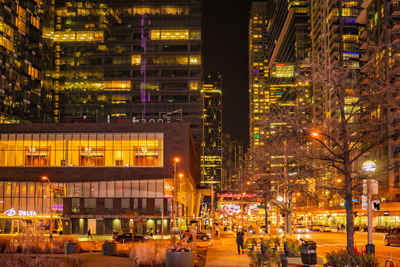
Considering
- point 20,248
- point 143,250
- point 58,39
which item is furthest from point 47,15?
point 143,250

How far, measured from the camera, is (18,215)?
250 feet

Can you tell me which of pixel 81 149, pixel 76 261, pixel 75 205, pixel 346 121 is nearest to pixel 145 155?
pixel 81 149

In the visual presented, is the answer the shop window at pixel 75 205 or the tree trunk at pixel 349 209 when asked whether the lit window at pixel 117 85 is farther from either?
the tree trunk at pixel 349 209

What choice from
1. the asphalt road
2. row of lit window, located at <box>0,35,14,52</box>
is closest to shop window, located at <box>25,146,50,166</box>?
row of lit window, located at <box>0,35,14,52</box>

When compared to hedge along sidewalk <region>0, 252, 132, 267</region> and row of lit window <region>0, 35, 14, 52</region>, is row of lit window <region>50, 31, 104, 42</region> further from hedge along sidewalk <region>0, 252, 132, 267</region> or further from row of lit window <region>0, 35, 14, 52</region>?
hedge along sidewalk <region>0, 252, 132, 267</region>

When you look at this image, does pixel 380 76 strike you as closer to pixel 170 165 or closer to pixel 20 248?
pixel 20 248

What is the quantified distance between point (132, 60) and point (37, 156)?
203 feet

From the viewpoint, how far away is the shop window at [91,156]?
3248 inches

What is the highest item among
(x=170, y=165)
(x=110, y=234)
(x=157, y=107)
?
(x=157, y=107)

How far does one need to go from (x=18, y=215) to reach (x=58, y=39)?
78462 mm

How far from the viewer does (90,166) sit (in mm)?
82438

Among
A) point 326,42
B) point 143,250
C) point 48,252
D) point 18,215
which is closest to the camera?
point 143,250

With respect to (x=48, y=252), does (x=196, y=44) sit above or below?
above

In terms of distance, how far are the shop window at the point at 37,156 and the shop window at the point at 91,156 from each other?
5.75 metres
